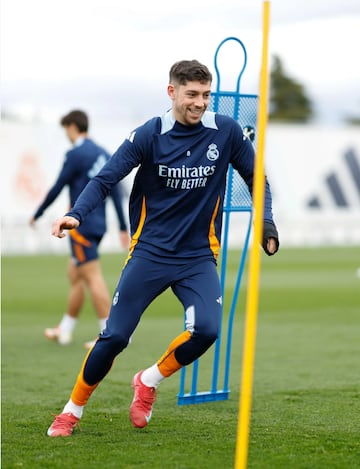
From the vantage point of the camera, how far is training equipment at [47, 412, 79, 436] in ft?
20.7

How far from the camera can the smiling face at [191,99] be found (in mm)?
6055

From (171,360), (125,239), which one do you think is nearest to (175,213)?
(171,360)

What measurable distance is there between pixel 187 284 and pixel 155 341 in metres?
5.91

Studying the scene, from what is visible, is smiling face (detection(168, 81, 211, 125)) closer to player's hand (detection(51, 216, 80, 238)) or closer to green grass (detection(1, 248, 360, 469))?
player's hand (detection(51, 216, 80, 238))

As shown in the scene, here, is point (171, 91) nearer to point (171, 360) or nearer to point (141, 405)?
point (171, 360)

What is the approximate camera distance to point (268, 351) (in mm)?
11133

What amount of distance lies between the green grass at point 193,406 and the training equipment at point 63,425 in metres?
0.07

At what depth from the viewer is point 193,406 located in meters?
7.48

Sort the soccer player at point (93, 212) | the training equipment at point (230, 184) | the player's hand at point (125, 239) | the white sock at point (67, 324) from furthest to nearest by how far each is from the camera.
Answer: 1. the white sock at point (67, 324)
2. the soccer player at point (93, 212)
3. the player's hand at point (125, 239)
4. the training equipment at point (230, 184)

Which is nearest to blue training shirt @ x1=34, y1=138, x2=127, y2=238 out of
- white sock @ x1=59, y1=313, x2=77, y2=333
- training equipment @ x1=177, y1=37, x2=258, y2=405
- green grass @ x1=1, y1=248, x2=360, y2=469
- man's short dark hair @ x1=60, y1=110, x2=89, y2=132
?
man's short dark hair @ x1=60, y1=110, x2=89, y2=132

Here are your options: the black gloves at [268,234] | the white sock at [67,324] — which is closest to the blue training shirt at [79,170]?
the white sock at [67,324]

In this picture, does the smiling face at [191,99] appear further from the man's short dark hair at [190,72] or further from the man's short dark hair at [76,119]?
the man's short dark hair at [76,119]

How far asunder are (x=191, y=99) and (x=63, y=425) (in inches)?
82.4

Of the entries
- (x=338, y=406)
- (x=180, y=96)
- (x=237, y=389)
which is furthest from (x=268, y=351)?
(x=180, y=96)
